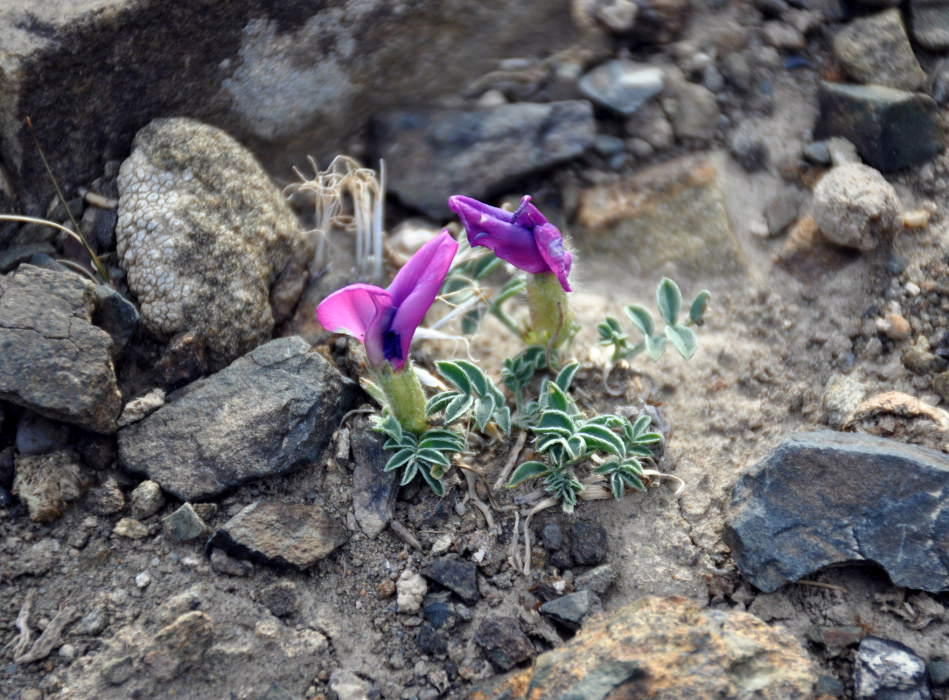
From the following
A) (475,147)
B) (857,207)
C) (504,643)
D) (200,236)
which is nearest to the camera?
(504,643)

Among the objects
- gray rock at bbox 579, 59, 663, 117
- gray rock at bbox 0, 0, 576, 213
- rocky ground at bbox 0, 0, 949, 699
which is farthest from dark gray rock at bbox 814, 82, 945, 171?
gray rock at bbox 0, 0, 576, 213

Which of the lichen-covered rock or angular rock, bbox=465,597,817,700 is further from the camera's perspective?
the lichen-covered rock

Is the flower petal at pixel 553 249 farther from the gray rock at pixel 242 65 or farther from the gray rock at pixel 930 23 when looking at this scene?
the gray rock at pixel 930 23

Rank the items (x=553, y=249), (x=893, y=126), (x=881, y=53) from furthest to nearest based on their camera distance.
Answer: (x=881, y=53) < (x=893, y=126) < (x=553, y=249)

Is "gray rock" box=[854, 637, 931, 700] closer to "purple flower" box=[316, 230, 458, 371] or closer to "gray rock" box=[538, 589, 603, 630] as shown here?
"gray rock" box=[538, 589, 603, 630]

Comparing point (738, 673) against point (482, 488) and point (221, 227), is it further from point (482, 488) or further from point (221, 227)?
point (221, 227)

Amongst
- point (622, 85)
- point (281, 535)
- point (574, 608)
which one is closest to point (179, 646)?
point (281, 535)

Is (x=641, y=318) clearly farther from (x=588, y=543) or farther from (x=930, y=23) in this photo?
(x=930, y=23)
